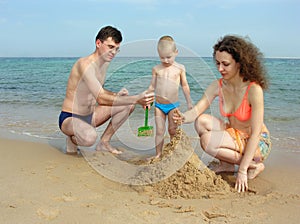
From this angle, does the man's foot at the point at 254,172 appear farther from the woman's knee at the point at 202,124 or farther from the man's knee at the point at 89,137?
the man's knee at the point at 89,137

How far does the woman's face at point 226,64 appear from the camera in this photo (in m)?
2.83

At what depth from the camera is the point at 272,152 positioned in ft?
Result: 12.8

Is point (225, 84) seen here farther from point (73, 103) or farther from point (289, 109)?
point (289, 109)

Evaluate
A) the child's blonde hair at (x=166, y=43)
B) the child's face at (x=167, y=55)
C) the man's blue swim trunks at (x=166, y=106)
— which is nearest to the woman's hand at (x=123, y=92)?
the man's blue swim trunks at (x=166, y=106)

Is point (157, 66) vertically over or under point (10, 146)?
over

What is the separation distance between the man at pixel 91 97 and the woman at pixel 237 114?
2.86ft

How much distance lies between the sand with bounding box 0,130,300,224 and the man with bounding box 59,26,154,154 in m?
0.45

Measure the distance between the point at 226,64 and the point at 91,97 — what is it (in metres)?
1.67

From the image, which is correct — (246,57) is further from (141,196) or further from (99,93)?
(99,93)

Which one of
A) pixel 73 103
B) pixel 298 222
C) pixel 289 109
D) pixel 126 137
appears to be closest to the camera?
pixel 298 222

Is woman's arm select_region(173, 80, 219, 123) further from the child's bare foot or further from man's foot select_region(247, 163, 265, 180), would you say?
man's foot select_region(247, 163, 265, 180)

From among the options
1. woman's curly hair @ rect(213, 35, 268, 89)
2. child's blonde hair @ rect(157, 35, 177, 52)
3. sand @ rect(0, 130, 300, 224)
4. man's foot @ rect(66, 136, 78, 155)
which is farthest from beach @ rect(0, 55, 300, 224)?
woman's curly hair @ rect(213, 35, 268, 89)

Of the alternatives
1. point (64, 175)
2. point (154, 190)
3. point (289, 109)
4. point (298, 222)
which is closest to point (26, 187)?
point (64, 175)

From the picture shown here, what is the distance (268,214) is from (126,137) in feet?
8.28
